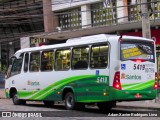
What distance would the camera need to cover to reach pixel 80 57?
1731 centimetres

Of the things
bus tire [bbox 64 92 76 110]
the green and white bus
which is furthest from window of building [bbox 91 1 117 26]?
bus tire [bbox 64 92 76 110]

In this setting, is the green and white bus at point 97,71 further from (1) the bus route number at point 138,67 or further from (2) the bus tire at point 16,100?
(2) the bus tire at point 16,100

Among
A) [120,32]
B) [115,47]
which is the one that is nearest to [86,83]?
[115,47]

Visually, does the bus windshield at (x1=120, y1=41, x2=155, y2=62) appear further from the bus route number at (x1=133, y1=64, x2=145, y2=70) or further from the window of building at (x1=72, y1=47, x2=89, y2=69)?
the window of building at (x1=72, y1=47, x2=89, y2=69)

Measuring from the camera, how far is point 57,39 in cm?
3334

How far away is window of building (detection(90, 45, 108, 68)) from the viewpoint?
15.9 meters

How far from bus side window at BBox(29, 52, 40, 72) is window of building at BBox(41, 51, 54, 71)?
0.38m

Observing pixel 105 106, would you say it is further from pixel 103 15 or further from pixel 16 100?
pixel 103 15

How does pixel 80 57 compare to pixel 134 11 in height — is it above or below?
below

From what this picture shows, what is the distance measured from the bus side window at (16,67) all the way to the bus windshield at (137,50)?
7436mm

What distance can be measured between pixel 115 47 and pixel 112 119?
2.96m

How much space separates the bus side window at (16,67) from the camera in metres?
21.4

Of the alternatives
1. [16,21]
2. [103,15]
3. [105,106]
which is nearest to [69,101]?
[105,106]

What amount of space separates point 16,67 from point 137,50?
8.24 metres
